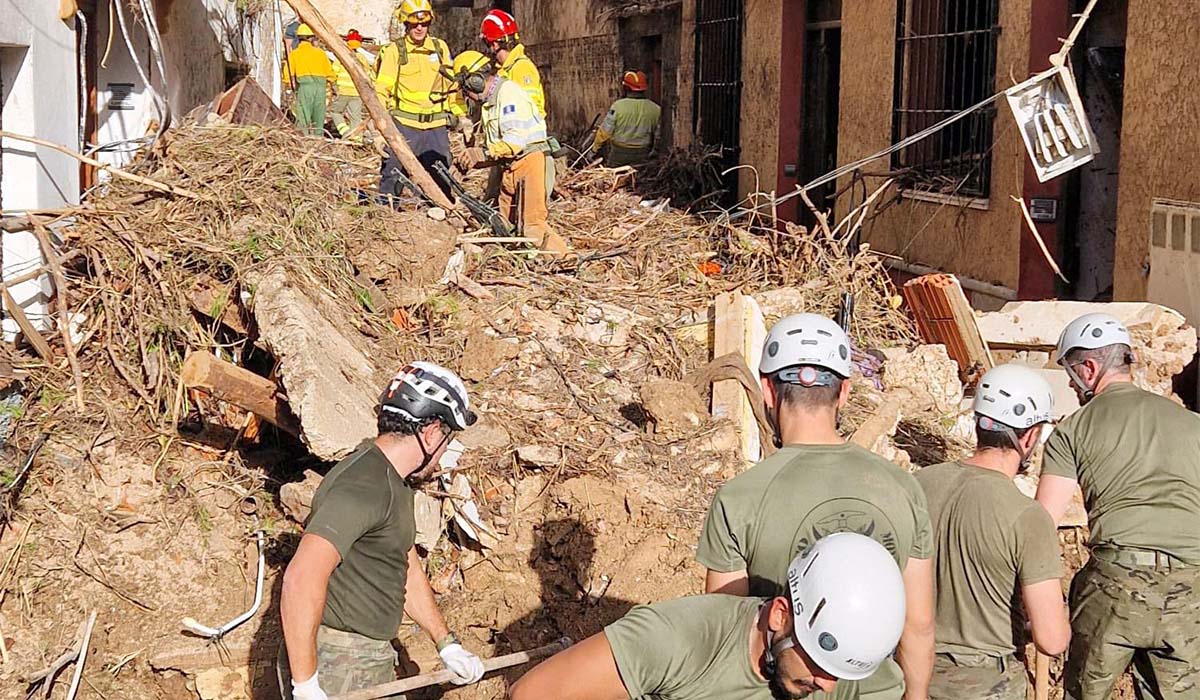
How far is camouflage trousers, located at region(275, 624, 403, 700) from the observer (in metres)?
4.15

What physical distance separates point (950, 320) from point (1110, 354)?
3.52 m

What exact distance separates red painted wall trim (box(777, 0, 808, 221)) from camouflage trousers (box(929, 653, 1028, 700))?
9.76 metres

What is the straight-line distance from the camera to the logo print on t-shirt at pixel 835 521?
127 inches

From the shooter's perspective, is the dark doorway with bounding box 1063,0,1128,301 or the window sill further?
the window sill

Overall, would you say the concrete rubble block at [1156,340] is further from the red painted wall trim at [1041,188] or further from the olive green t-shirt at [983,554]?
the olive green t-shirt at [983,554]

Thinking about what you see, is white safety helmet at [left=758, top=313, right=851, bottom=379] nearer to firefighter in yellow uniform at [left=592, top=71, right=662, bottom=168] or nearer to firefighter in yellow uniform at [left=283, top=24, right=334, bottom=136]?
firefighter in yellow uniform at [left=283, top=24, right=334, bottom=136]

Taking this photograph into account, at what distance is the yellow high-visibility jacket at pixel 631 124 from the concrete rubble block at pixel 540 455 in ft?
30.3

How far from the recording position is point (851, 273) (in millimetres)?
9531

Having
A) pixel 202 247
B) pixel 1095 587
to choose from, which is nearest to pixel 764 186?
pixel 202 247

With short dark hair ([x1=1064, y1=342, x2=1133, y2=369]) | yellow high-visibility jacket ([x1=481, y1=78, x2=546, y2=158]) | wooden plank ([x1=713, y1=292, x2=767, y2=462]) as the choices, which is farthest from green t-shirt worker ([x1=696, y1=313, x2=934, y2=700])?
yellow high-visibility jacket ([x1=481, y1=78, x2=546, y2=158])

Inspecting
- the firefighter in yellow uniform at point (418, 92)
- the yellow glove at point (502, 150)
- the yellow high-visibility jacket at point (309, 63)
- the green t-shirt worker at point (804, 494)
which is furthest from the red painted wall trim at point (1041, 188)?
the yellow high-visibility jacket at point (309, 63)

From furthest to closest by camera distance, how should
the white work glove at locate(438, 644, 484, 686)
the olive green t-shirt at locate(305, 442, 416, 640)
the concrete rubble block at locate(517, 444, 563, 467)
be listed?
1. the concrete rubble block at locate(517, 444, 563, 467)
2. the white work glove at locate(438, 644, 484, 686)
3. the olive green t-shirt at locate(305, 442, 416, 640)

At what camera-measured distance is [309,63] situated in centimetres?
1423

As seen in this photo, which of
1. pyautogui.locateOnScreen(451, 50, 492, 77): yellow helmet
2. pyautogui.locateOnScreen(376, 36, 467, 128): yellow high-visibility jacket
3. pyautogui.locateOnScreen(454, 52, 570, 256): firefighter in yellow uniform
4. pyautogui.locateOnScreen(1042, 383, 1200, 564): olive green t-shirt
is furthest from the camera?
pyautogui.locateOnScreen(451, 50, 492, 77): yellow helmet
